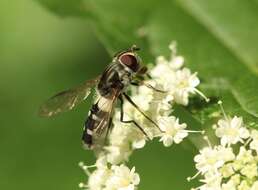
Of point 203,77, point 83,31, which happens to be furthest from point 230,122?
point 83,31

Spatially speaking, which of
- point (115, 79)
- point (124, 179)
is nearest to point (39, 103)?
point (115, 79)

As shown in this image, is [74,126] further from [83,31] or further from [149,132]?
[149,132]

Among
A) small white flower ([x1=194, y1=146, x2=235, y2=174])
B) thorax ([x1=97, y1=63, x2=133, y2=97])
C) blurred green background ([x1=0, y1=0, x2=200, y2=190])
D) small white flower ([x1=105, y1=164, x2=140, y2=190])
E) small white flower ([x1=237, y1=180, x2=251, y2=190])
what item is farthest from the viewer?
blurred green background ([x1=0, y1=0, x2=200, y2=190])

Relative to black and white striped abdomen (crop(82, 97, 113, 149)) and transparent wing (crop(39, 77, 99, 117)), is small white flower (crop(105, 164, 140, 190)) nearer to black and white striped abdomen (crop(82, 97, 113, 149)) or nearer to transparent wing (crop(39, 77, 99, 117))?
black and white striped abdomen (crop(82, 97, 113, 149))

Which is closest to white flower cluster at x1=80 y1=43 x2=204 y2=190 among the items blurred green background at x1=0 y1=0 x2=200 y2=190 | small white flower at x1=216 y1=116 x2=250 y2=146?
small white flower at x1=216 y1=116 x2=250 y2=146

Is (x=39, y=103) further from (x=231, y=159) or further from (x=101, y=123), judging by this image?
(x=231, y=159)

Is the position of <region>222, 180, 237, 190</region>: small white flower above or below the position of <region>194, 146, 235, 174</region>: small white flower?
below

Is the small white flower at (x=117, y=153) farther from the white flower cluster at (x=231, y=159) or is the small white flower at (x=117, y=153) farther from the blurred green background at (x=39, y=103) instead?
the blurred green background at (x=39, y=103)
